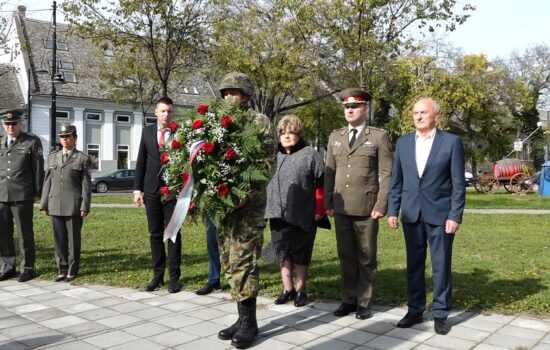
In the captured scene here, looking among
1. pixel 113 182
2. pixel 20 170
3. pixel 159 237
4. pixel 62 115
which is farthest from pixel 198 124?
pixel 62 115

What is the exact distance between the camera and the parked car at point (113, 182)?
29788 mm

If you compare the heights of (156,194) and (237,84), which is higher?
(237,84)

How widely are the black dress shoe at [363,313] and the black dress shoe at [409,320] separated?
34 cm

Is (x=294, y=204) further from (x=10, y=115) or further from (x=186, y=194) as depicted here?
Answer: (x=10, y=115)

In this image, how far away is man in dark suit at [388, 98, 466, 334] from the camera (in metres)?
4.73

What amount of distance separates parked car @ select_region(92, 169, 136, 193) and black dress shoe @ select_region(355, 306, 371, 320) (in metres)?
26.6

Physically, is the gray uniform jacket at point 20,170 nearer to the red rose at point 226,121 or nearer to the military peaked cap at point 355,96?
the red rose at point 226,121

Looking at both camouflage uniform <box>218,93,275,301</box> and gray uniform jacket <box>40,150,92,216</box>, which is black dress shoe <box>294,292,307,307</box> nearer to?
camouflage uniform <box>218,93,275,301</box>

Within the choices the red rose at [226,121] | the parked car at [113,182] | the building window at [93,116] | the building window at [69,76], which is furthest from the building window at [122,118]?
the red rose at [226,121]

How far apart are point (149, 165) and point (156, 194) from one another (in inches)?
13.8

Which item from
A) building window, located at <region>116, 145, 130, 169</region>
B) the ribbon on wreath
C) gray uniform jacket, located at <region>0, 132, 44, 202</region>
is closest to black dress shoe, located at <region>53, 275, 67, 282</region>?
gray uniform jacket, located at <region>0, 132, 44, 202</region>

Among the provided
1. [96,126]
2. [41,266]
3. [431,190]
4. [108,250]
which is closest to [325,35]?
[108,250]

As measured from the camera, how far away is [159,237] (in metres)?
6.25

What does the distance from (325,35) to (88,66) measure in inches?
556
